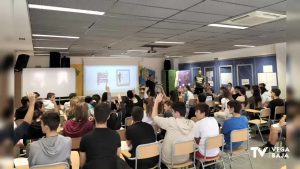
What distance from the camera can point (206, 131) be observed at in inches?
130

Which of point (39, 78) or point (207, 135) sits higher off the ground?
point (39, 78)

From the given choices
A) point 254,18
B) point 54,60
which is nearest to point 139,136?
point 254,18

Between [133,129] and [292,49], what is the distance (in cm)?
259

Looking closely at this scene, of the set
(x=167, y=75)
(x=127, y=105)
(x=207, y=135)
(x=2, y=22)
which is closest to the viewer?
(x=2, y=22)

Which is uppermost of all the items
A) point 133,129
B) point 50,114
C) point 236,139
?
point 50,114

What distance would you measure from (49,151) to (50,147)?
41 mm

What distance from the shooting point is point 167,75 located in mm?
12648

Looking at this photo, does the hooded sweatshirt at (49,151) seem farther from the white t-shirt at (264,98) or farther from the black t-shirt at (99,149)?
the white t-shirt at (264,98)

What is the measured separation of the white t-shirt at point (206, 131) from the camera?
3283mm

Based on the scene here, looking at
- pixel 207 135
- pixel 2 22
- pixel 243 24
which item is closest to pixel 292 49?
pixel 2 22

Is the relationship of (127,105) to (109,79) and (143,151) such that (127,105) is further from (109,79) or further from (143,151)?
(109,79)

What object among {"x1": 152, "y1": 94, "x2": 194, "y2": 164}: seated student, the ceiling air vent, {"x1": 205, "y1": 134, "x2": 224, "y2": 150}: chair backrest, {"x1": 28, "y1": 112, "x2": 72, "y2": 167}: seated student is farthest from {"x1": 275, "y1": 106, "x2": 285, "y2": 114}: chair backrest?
{"x1": 28, "y1": 112, "x2": 72, "y2": 167}: seated student

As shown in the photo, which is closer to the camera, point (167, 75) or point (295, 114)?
point (295, 114)

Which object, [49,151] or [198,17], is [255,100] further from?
[49,151]
